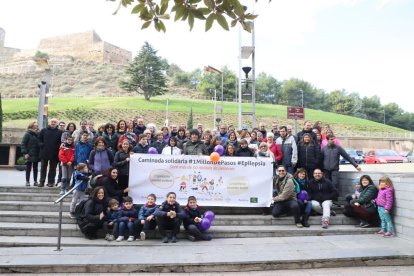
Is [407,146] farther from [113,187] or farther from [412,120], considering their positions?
[113,187]

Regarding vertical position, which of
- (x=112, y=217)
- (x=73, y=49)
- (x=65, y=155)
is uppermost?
(x=73, y=49)

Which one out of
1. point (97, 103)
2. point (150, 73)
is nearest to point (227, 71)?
point (150, 73)

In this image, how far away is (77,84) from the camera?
100375 millimetres

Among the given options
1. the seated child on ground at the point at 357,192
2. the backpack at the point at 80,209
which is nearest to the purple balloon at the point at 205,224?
the backpack at the point at 80,209

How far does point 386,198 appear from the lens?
22.2 feet

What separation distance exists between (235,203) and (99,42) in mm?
125894

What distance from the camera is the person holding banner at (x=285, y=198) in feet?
23.7

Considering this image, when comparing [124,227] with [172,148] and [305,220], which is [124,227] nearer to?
[172,148]

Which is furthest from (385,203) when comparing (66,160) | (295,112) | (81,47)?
(81,47)

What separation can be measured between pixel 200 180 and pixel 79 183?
2681 millimetres

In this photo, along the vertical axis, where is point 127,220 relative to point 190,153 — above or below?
below

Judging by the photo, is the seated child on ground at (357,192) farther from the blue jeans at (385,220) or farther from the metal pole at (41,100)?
the metal pole at (41,100)

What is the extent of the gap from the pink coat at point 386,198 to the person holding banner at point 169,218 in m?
4.17

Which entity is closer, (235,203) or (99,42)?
(235,203)
